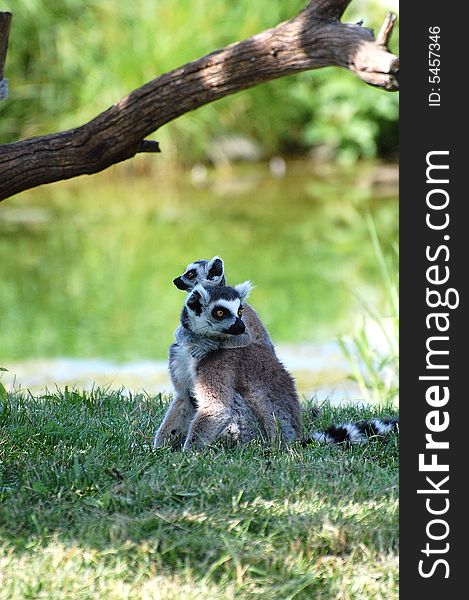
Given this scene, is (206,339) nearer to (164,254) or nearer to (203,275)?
(203,275)

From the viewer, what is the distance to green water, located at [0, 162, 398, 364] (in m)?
7.66

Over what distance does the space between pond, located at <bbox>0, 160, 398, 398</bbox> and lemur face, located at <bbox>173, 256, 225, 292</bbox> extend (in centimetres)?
201

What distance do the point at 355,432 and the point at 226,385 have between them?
0.53m

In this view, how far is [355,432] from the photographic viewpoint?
13.3 feet

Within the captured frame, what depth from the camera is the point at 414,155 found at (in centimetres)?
340

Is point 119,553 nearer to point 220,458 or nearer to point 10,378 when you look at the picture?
point 220,458

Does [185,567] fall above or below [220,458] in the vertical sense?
below

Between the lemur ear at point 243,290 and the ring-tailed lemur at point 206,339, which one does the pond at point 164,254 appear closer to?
the ring-tailed lemur at point 206,339

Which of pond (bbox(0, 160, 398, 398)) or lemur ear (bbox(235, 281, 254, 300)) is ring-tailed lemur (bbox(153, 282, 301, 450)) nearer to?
lemur ear (bbox(235, 281, 254, 300))

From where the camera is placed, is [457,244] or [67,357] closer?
[457,244]

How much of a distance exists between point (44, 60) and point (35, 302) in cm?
551

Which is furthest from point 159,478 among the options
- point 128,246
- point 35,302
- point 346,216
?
point 346,216

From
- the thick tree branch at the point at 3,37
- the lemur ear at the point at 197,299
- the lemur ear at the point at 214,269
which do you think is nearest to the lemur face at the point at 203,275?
the lemur ear at the point at 214,269

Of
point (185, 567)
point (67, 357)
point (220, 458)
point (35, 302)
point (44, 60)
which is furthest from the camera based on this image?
point (44, 60)
